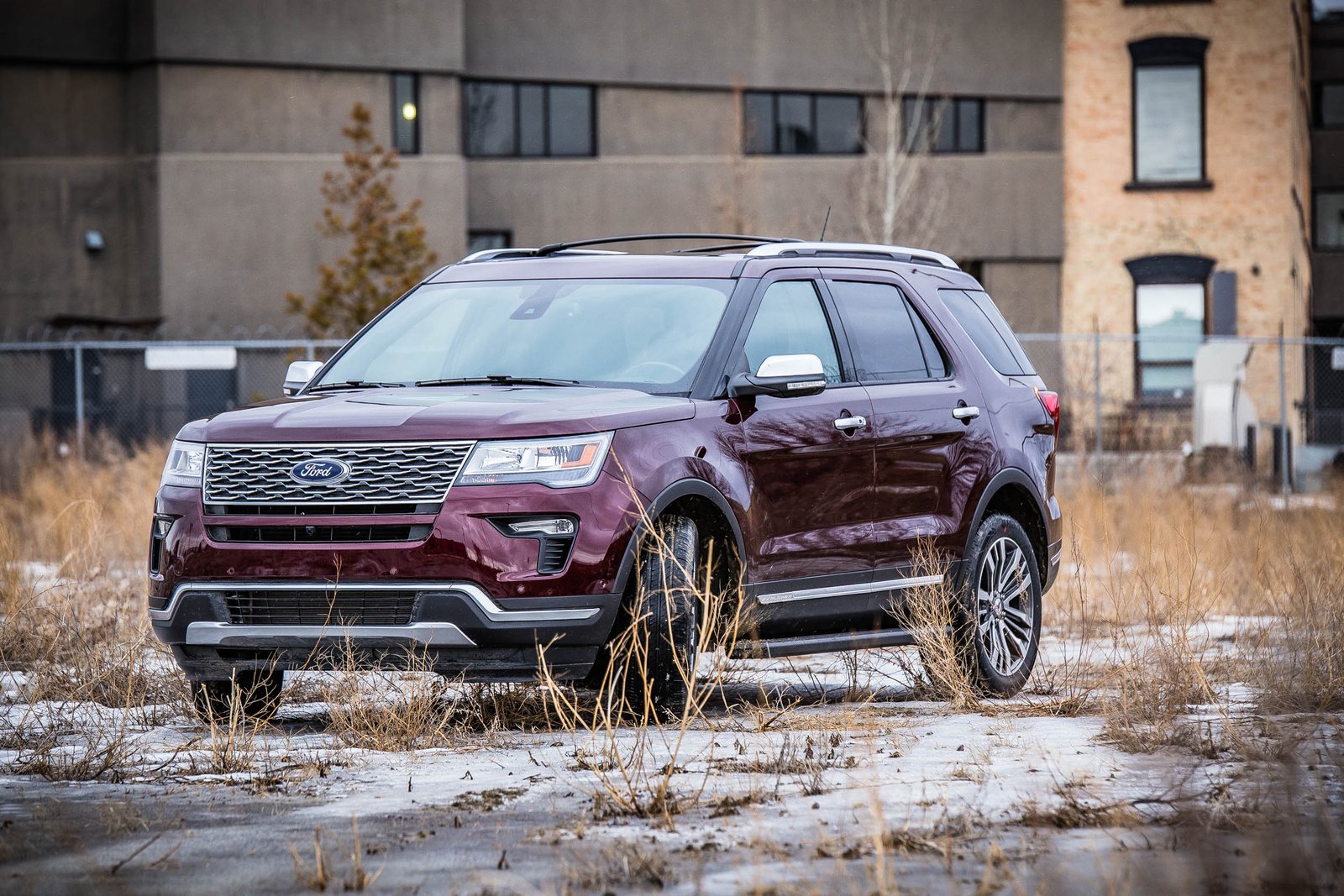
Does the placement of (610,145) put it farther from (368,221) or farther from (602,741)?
(602,741)

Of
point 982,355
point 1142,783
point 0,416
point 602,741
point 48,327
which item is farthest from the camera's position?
point 48,327

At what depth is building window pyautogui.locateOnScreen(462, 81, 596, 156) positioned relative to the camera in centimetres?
3303

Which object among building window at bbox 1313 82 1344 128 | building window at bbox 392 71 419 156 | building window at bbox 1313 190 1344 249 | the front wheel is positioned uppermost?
building window at bbox 1313 82 1344 128

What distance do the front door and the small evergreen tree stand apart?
67.6 ft

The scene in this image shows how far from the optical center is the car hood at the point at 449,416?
6.83m

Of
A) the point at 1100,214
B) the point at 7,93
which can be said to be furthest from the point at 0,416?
the point at 1100,214

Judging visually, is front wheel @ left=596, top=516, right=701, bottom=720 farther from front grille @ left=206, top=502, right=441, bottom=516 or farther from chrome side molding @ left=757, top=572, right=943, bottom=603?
front grille @ left=206, top=502, right=441, bottom=516

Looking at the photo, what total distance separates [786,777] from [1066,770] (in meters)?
0.91

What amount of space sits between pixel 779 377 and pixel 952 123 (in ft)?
93.1

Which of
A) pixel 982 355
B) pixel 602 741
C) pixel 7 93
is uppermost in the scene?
pixel 7 93

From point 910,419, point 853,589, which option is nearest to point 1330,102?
point 910,419

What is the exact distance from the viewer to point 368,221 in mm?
29547

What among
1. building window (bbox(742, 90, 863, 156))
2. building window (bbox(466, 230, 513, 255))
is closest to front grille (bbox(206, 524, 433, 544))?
building window (bbox(466, 230, 513, 255))

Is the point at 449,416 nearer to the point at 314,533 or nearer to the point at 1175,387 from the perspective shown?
the point at 314,533
